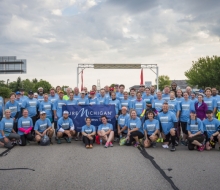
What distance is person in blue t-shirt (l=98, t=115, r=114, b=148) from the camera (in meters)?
9.84

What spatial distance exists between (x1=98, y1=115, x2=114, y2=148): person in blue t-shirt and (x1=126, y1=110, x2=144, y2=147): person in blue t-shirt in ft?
2.00

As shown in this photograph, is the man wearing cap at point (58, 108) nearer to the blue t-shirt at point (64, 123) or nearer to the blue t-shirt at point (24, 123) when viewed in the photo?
the blue t-shirt at point (64, 123)

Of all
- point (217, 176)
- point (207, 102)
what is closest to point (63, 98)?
point (207, 102)

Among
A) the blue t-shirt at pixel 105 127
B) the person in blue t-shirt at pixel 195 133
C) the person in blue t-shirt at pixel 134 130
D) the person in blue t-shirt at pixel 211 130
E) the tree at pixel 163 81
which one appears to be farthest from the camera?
the tree at pixel 163 81

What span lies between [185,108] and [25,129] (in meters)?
5.81

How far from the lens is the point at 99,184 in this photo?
559 cm

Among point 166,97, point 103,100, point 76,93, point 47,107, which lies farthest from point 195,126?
point 47,107

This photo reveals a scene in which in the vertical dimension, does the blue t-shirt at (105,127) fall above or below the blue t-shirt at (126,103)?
below

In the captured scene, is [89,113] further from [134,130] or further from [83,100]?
[134,130]

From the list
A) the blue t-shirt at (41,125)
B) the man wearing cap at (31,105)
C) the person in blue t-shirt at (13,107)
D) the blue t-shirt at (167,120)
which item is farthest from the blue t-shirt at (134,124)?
the person in blue t-shirt at (13,107)

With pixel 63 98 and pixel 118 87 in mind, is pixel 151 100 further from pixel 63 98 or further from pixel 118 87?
pixel 63 98

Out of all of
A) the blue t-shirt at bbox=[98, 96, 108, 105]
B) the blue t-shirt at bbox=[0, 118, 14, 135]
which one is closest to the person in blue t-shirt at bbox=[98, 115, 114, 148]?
the blue t-shirt at bbox=[98, 96, 108, 105]

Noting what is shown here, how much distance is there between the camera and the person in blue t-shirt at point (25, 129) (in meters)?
10.0

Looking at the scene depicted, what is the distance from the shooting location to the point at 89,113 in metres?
11.2
